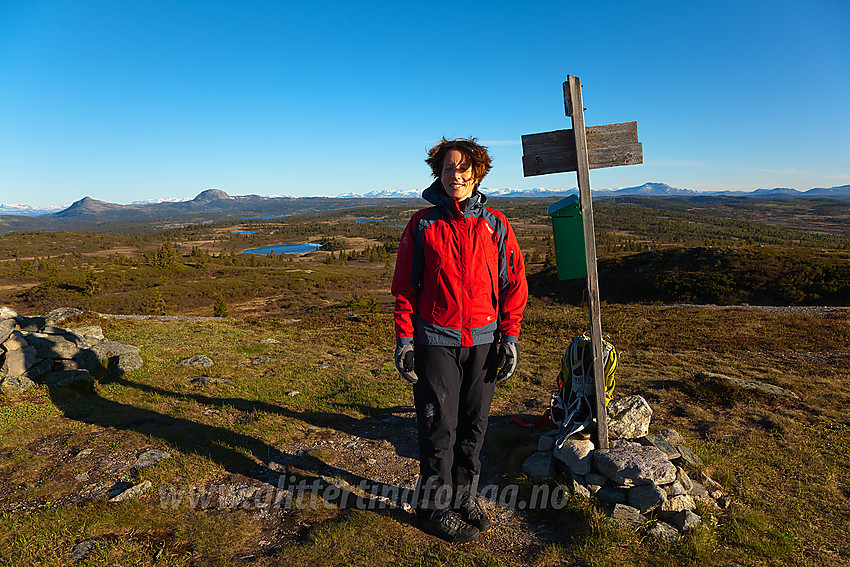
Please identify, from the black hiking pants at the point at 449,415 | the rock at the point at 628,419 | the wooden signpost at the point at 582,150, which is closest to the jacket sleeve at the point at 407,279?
the black hiking pants at the point at 449,415

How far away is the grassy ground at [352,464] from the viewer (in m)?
3.30

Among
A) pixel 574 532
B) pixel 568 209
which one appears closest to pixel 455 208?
pixel 568 209

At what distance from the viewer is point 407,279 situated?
3.35 meters

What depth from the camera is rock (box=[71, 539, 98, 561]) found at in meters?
3.22

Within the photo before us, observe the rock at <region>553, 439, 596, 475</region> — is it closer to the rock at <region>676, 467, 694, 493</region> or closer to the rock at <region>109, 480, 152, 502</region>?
the rock at <region>676, 467, 694, 493</region>

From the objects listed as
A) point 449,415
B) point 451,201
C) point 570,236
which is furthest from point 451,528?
point 570,236

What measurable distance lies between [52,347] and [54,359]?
24 centimetres

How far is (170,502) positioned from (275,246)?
146m

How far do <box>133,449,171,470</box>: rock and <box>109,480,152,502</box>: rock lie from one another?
1.57ft

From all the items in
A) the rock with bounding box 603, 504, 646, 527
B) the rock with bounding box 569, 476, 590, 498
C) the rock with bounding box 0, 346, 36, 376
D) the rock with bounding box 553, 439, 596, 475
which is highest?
the rock with bounding box 0, 346, 36, 376

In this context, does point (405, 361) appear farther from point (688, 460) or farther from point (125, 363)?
point (125, 363)

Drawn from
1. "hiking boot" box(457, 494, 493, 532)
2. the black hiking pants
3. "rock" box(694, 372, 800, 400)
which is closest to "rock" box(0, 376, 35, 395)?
the black hiking pants

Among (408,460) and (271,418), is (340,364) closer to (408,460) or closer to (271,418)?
(271,418)

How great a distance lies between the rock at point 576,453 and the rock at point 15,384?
8341 mm
